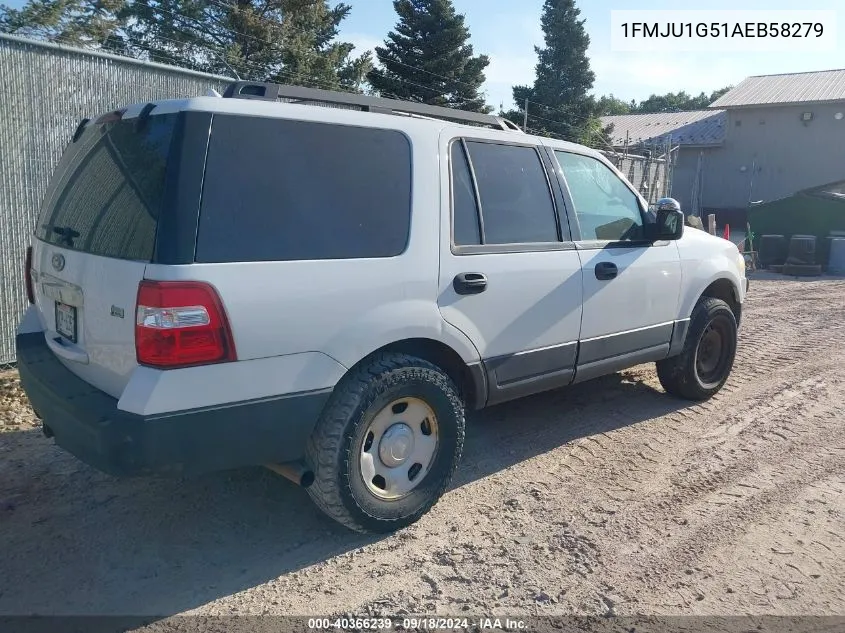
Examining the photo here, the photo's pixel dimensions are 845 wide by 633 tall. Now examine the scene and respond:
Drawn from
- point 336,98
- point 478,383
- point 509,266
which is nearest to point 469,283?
point 509,266

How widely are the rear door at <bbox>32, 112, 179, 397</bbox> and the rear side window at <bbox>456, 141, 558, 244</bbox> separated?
1.75 metres

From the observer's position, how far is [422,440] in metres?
3.76

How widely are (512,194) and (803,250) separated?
13.1 meters

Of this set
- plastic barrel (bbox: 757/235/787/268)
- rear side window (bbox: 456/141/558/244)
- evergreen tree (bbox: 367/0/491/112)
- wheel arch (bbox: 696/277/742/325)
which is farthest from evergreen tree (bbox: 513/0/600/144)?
rear side window (bbox: 456/141/558/244)

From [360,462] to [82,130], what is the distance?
7.44ft

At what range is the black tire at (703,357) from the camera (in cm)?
556

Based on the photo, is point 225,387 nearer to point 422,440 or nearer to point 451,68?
point 422,440

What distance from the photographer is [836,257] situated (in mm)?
15445

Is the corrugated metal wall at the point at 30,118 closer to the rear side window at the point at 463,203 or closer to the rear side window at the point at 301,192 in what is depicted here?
the rear side window at the point at 301,192

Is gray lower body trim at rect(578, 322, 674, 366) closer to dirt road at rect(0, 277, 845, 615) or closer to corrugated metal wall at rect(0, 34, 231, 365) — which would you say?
dirt road at rect(0, 277, 845, 615)

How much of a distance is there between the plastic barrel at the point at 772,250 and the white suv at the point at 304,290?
1281cm

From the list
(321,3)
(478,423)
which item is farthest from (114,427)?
(321,3)

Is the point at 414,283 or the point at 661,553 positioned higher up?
the point at 414,283

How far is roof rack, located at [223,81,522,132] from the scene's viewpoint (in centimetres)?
371
